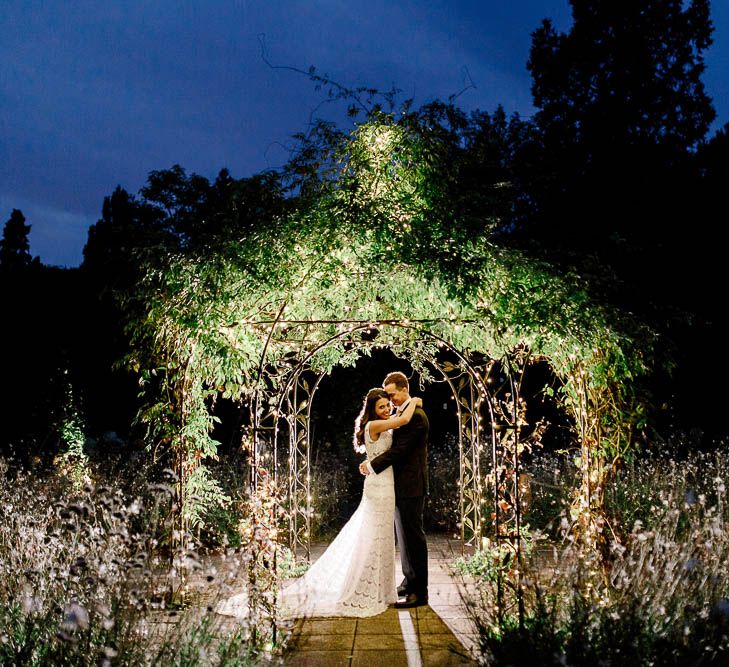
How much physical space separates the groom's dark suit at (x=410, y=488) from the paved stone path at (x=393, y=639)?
33 cm

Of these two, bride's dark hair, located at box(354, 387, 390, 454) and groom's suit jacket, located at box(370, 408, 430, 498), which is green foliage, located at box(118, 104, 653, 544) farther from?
groom's suit jacket, located at box(370, 408, 430, 498)

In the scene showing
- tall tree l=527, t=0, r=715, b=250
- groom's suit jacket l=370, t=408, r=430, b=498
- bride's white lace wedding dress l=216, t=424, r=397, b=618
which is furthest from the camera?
tall tree l=527, t=0, r=715, b=250

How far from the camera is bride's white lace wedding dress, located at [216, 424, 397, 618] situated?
19.3 feet

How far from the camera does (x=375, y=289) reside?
6.37m

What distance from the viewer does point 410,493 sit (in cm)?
628

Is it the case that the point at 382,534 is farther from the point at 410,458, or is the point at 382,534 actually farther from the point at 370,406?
the point at 370,406

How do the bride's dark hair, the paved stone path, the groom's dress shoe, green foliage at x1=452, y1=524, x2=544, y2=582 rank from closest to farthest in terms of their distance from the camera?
the paved stone path → green foliage at x1=452, y1=524, x2=544, y2=582 → the groom's dress shoe → the bride's dark hair

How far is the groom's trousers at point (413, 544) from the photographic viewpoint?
6.10 metres

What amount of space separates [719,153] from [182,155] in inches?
5300

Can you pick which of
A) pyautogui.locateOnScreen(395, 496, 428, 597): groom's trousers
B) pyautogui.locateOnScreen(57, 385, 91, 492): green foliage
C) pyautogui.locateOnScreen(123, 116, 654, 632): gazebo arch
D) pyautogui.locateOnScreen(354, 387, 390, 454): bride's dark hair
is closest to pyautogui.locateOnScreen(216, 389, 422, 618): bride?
pyautogui.locateOnScreen(354, 387, 390, 454): bride's dark hair

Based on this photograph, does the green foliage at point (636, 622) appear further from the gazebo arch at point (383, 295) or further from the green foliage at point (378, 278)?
the green foliage at point (378, 278)

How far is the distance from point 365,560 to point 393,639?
91 cm

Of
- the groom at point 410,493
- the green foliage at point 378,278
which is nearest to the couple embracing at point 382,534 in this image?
the groom at point 410,493

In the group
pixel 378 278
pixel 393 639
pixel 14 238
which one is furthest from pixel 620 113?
pixel 14 238
